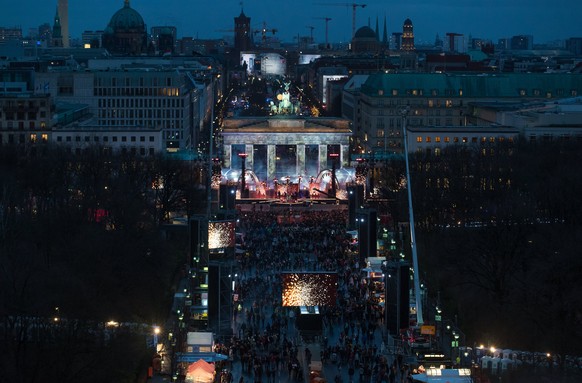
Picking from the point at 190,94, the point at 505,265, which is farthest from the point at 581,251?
the point at 190,94

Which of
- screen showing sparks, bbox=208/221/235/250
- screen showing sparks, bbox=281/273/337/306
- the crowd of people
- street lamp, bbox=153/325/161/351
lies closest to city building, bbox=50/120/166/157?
the crowd of people

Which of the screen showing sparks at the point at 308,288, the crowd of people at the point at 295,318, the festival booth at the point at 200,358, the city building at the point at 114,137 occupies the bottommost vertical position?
the crowd of people at the point at 295,318

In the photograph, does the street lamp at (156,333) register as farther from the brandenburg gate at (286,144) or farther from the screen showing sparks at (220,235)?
the brandenburg gate at (286,144)

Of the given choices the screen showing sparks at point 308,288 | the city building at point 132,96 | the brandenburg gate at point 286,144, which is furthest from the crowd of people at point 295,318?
the city building at point 132,96

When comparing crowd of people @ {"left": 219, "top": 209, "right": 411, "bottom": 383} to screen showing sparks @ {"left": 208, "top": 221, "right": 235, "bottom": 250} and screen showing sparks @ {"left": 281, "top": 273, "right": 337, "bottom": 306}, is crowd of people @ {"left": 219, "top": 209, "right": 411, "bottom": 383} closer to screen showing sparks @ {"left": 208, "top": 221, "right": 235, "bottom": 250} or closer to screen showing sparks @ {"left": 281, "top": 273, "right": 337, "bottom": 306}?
screen showing sparks @ {"left": 281, "top": 273, "right": 337, "bottom": 306}

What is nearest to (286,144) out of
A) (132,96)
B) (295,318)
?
(132,96)

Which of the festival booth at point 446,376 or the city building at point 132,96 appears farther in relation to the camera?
the city building at point 132,96
